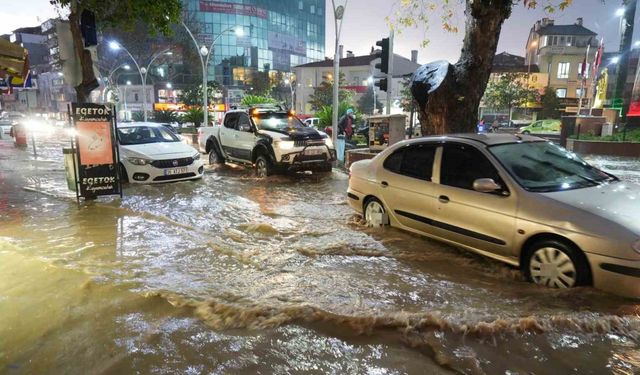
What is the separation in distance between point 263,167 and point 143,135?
3176 millimetres

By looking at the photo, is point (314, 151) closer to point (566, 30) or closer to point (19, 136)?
point (19, 136)

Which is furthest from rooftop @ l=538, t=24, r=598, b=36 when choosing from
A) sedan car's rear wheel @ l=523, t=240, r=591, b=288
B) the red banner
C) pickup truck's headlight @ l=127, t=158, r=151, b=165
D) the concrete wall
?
sedan car's rear wheel @ l=523, t=240, r=591, b=288

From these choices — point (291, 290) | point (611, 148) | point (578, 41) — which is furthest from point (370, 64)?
point (291, 290)

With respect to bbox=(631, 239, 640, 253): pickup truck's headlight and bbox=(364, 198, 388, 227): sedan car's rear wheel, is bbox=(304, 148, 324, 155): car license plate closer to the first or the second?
bbox=(364, 198, 388, 227): sedan car's rear wheel

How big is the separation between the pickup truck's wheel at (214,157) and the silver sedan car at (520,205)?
8771 mm

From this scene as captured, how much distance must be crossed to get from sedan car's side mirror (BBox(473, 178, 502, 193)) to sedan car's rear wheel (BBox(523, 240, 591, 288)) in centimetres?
70

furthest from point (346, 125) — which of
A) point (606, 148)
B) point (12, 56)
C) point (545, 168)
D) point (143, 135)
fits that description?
point (545, 168)

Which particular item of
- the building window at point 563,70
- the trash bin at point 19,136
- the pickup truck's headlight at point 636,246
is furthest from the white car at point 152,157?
the building window at point 563,70

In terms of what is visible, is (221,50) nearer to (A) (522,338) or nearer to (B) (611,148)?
(B) (611,148)

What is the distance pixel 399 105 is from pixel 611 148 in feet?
110

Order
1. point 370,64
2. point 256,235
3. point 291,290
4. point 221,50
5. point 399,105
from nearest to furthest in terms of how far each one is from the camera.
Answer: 1. point 291,290
2. point 256,235
3. point 399,105
4. point 370,64
5. point 221,50

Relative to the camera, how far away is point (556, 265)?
4.40 m

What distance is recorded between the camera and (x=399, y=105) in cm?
5125

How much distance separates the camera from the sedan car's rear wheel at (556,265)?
4.21 meters
